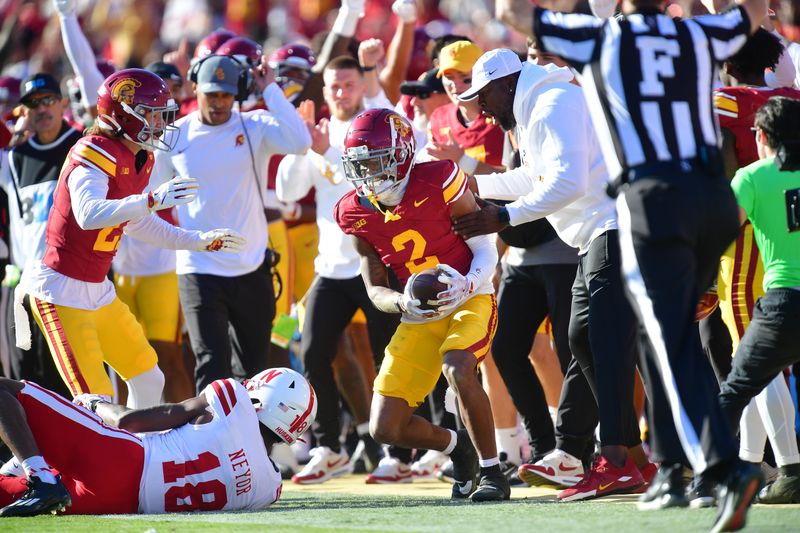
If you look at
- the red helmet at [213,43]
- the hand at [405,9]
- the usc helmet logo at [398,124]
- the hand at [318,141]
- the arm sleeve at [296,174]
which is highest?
the hand at [405,9]

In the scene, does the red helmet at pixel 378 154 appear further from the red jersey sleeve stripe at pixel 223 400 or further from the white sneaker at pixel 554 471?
the white sneaker at pixel 554 471

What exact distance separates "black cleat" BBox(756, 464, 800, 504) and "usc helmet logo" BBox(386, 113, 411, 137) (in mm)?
2364

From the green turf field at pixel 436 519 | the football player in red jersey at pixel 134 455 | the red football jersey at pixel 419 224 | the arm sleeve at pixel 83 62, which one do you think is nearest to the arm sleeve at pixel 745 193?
the green turf field at pixel 436 519

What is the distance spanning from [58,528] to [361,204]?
2.18 m

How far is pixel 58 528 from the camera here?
16.7ft

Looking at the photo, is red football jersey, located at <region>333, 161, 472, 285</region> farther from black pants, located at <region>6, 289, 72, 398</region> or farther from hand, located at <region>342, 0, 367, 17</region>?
hand, located at <region>342, 0, 367, 17</region>

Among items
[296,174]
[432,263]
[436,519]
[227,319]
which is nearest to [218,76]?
[296,174]

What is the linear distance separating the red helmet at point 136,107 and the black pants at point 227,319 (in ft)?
3.49

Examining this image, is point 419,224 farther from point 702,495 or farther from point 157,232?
point 702,495

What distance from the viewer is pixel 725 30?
187 inches

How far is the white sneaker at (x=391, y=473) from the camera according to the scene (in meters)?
7.58

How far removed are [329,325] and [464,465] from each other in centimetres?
175

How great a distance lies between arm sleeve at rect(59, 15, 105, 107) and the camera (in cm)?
851

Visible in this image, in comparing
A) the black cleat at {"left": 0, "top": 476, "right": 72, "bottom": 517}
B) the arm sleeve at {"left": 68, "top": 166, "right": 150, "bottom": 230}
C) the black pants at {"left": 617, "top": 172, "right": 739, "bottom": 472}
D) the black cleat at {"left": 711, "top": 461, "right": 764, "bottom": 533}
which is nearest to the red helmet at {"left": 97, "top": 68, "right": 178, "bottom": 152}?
the arm sleeve at {"left": 68, "top": 166, "right": 150, "bottom": 230}
